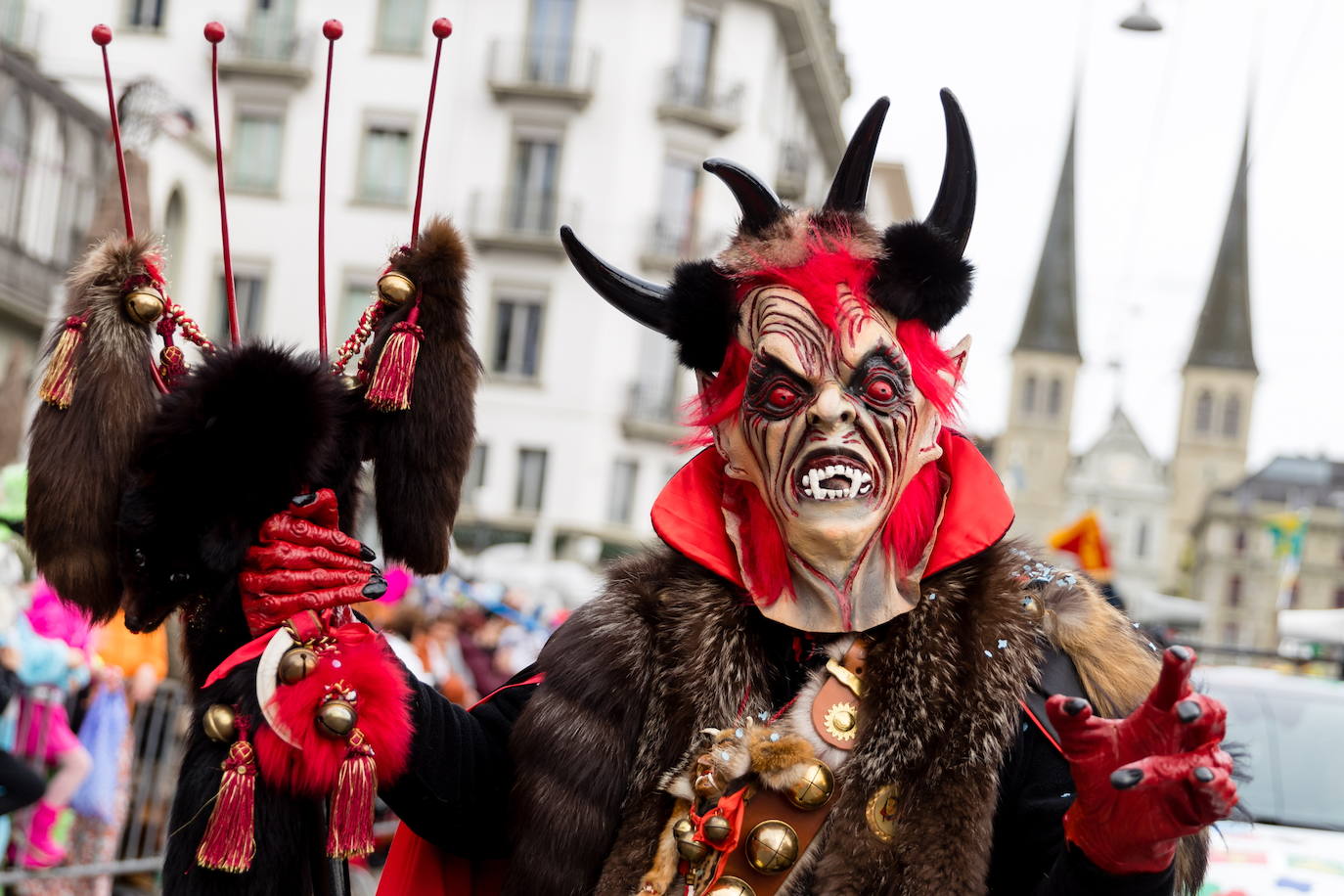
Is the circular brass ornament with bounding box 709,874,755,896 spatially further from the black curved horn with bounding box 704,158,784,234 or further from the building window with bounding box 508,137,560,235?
the building window with bounding box 508,137,560,235

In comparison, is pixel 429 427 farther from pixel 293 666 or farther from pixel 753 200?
pixel 753 200

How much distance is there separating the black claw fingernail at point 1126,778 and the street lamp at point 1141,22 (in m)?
12.6

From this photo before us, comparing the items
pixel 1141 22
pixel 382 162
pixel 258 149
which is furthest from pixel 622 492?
pixel 1141 22

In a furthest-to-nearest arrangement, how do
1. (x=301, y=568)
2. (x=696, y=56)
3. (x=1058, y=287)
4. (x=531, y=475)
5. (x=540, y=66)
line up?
1. (x=1058, y=287)
2. (x=696, y=56)
3. (x=540, y=66)
4. (x=531, y=475)
5. (x=301, y=568)

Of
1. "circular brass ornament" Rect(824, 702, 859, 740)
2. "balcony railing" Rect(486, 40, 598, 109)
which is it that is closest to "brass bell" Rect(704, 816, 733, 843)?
"circular brass ornament" Rect(824, 702, 859, 740)

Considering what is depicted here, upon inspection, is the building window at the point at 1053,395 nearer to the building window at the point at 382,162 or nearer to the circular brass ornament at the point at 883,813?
the building window at the point at 382,162

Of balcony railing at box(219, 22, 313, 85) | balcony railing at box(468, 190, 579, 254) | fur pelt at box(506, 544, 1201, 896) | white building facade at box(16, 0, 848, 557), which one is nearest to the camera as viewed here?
fur pelt at box(506, 544, 1201, 896)

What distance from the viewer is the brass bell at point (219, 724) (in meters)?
2.39

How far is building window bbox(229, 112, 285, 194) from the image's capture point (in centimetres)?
2862

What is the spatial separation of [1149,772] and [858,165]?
1.24 meters

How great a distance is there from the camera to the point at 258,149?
2873 cm

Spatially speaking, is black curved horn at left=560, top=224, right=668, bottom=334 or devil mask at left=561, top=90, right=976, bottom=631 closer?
devil mask at left=561, top=90, right=976, bottom=631

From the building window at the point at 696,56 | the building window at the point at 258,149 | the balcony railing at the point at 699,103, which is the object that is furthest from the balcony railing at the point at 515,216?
the building window at the point at 258,149

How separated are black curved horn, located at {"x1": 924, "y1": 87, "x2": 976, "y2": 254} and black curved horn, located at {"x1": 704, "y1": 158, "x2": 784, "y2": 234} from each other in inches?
11.0
